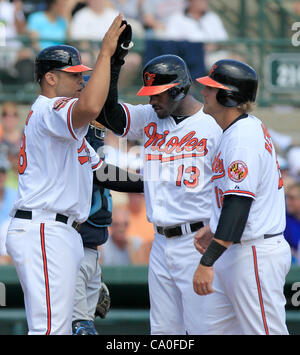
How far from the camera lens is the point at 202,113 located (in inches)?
176

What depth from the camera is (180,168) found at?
170 inches

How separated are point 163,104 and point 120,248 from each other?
7.89 ft

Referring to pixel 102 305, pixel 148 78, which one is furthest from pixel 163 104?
pixel 102 305

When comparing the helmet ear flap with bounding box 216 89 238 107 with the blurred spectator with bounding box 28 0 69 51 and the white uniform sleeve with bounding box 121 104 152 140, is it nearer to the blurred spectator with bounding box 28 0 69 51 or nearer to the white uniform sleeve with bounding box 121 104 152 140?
the white uniform sleeve with bounding box 121 104 152 140

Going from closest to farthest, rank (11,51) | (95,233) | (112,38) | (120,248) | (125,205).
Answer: (112,38) → (95,233) → (120,248) → (125,205) → (11,51)

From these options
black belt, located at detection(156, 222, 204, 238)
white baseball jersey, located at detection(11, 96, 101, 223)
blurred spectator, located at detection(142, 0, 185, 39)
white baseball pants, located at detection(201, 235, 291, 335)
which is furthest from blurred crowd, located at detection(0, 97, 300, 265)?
blurred spectator, located at detection(142, 0, 185, 39)

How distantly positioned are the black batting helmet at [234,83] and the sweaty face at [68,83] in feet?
2.63

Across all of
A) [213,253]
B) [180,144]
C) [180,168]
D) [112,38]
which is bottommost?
[213,253]

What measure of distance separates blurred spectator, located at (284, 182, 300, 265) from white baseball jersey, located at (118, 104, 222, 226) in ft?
7.70

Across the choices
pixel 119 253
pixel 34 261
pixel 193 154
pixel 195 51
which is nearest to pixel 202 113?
pixel 193 154

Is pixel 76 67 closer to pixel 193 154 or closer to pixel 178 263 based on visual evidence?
pixel 193 154

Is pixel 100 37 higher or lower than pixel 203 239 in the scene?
higher

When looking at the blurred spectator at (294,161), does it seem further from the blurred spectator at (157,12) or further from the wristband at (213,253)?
the wristband at (213,253)

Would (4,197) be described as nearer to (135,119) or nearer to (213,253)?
(135,119)
